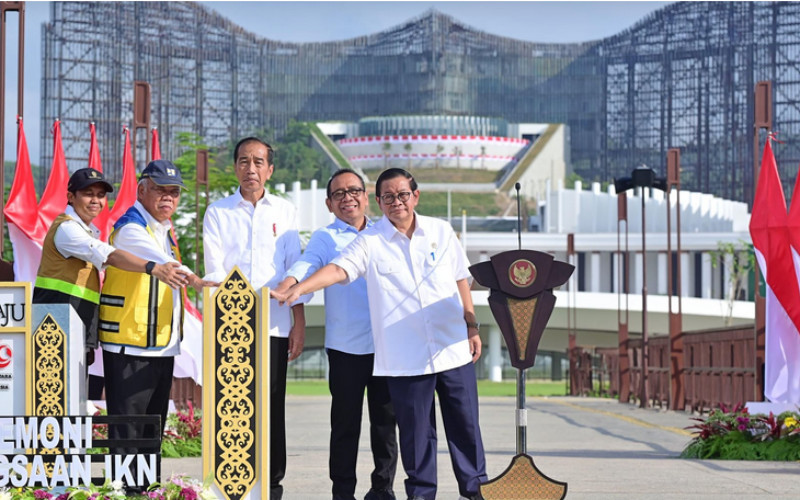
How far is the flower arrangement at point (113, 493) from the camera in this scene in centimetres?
604

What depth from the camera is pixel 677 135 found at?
120438 millimetres

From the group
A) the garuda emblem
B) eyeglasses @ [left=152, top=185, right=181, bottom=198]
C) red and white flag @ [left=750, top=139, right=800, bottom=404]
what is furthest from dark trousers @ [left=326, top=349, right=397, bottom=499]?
red and white flag @ [left=750, top=139, right=800, bottom=404]

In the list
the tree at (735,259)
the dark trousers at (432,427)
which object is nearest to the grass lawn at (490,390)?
the tree at (735,259)

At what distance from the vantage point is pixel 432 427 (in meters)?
7.13

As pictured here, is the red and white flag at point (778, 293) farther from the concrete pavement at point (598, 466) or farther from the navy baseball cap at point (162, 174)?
the navy baseball cap at point (162, 174)

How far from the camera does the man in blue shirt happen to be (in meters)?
7.26

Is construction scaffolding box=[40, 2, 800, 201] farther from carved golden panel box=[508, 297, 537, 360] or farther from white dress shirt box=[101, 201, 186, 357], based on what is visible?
carved golden panel box=[508, 297, 537, 360]

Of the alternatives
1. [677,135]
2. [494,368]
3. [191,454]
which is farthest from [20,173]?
[677,135]

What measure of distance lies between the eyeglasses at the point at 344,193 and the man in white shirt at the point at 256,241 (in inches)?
15.1

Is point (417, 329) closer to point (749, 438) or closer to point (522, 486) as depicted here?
point (522, 486)

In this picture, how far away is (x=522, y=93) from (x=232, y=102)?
2953cm

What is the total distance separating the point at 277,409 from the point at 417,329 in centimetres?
77

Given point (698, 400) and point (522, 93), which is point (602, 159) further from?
point (698, 400)

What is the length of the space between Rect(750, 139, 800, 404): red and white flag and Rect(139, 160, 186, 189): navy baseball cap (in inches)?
263
